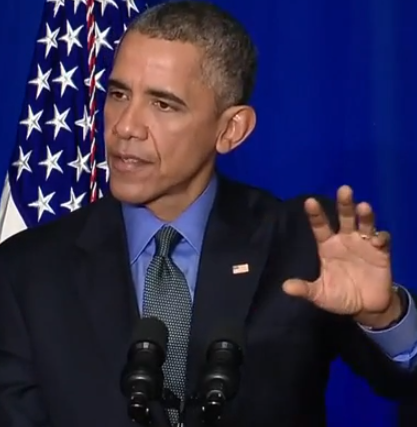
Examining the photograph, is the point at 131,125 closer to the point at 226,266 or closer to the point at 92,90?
the point at 226,266

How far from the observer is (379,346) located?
1.57 m

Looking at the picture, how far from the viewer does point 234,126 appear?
5.85 ft

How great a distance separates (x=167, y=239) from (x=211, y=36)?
0.34 metres

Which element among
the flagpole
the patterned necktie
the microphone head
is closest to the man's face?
the patterned necktie

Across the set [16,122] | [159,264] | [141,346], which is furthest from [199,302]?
[16,122]

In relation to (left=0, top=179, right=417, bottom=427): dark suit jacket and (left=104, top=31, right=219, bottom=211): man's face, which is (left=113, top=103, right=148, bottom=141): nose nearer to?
(left=104, top=31, right=219, bottom=211): man's face

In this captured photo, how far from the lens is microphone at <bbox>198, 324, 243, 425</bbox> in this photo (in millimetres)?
1067

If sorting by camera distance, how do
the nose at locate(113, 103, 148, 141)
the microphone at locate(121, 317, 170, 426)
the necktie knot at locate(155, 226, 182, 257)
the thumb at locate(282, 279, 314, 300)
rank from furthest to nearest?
1. the necktie knot at locate(155, 226, 182, 257)
2. the nose at locate(113, 103, 148, 141)
3. the thumb at locate(282, 279, 314, 300)
4. the microphone at locate(121, 317, 170, 426)

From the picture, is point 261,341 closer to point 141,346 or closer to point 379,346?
point 379,346

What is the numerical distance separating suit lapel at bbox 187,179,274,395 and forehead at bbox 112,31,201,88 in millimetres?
257

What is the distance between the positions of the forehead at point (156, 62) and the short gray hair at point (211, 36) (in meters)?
0.01

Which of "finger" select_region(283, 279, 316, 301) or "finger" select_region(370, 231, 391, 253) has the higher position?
"finger" select_region(370, 231, 391, 253)

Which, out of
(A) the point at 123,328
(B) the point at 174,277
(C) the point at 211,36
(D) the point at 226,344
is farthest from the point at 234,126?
(D) the point at 226,344

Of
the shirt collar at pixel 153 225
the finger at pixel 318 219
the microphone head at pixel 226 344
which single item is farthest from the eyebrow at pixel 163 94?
the microphone head at pixel 226 344
